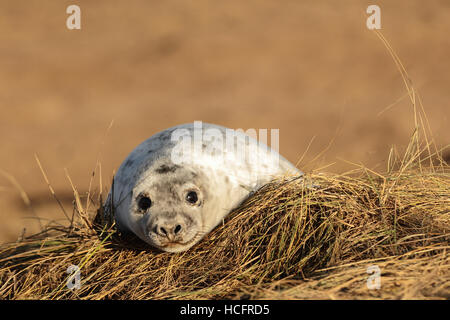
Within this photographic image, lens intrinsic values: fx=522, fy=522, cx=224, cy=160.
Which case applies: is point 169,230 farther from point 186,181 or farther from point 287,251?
point 287,251

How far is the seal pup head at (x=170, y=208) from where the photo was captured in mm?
2904

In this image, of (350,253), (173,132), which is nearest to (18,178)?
(173,132)

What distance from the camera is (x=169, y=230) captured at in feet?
9.44

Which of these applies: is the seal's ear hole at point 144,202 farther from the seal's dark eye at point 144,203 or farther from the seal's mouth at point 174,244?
the seal's mouth at point 174,244

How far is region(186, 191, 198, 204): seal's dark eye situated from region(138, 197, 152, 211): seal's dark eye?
234mm

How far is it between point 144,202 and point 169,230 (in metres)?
0.34

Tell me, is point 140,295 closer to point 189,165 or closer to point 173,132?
point 189,165

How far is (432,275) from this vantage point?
7.27 feet
